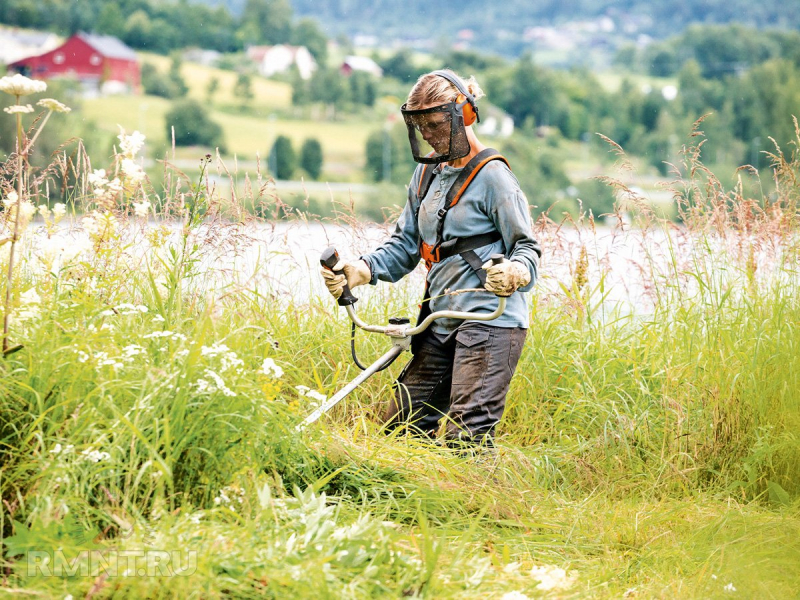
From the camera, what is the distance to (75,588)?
2.47 metres

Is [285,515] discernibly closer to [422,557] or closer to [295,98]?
[422,557]

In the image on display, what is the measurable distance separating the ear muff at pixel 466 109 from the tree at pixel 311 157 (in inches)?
2974

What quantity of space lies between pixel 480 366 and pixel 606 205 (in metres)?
69.7

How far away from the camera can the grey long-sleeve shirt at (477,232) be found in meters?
3.85

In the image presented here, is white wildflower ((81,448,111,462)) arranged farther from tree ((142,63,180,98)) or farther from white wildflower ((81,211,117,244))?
tree ((142,63,180,98))

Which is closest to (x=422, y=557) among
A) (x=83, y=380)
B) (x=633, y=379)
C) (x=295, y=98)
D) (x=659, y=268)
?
(x=83, y=380)

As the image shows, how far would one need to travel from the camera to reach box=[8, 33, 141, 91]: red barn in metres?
87.4

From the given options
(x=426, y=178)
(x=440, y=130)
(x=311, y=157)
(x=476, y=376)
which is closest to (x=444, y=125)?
(x=440, y=130)

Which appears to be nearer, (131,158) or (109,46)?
(131,158)

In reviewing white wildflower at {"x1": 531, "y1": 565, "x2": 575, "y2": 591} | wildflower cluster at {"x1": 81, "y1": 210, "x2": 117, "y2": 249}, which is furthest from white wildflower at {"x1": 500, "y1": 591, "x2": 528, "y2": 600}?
wildflower cluster at {"x1": 81, "y1": 210, "x2": 117, "y2": 249}

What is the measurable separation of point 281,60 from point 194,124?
35426 mm

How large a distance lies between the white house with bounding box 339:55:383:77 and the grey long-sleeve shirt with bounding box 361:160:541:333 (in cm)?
10324

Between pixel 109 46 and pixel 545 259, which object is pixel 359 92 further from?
pixel 545 259

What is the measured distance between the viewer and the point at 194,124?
245 ft
